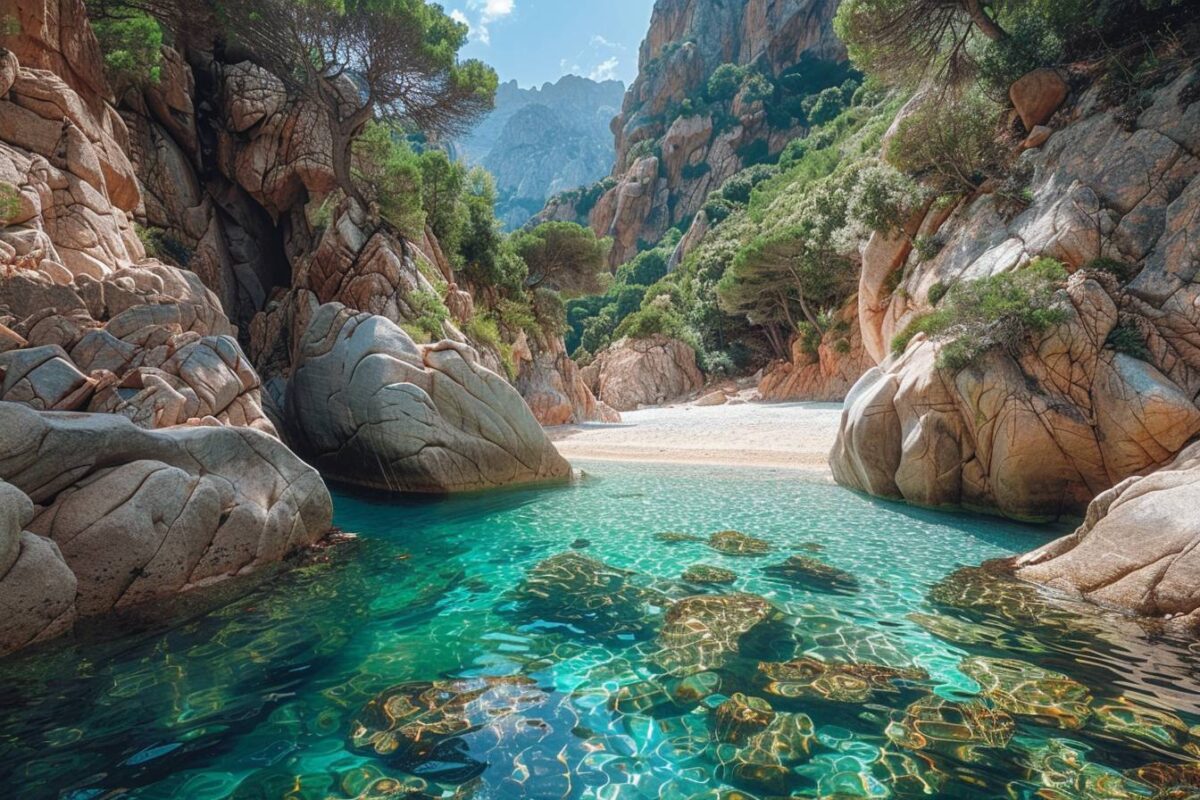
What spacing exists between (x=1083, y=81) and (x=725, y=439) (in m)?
13.8

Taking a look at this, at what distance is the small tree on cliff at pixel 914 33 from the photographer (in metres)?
16.0

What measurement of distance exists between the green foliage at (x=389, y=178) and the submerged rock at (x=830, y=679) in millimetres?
20880

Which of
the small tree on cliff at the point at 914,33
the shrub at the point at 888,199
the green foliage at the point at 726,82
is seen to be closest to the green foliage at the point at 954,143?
the shrub at the point at 888,199

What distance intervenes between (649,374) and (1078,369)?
35.2m

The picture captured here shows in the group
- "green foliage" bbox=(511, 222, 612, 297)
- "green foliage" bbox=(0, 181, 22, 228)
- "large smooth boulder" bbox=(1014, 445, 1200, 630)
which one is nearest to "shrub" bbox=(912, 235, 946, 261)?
"large smooth boulder" bbox=(1014, 445, 1200, 630)

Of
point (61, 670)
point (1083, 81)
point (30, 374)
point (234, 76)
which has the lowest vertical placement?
point (61, 670)

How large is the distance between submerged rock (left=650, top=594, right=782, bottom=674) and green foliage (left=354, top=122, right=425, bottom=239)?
19627 mm

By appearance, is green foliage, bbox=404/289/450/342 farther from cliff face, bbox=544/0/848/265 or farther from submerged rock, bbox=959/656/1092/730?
cliff face, bbox=544/0/848/265

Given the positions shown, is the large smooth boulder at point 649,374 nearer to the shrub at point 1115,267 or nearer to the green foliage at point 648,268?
the green foliage at point 648,268

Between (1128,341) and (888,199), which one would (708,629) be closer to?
(1128,341)

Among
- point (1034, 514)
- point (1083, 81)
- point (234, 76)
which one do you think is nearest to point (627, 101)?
point (234, 76)

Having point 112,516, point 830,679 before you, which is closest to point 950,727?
point 830,679

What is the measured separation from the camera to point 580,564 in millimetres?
7219

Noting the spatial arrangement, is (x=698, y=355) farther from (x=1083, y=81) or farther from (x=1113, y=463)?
(x=1113, y=463)
